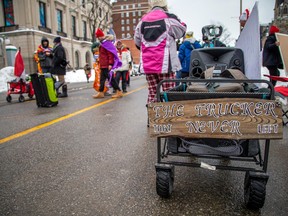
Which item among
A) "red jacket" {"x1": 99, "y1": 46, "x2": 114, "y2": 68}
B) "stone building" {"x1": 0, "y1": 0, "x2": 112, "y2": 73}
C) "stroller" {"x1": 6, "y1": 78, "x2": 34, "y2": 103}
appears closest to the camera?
"stroller" {"x1": 6, "y1": 78, "x2": 34, "y2": 103}

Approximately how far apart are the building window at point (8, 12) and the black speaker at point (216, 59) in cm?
3486

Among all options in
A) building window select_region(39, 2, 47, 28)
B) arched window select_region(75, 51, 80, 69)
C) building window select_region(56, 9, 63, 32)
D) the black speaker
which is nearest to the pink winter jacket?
the black speaker

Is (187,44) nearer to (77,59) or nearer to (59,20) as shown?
(59,20)

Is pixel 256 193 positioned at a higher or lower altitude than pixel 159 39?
lower

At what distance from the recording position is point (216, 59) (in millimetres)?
3285

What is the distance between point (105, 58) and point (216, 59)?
4.89 m

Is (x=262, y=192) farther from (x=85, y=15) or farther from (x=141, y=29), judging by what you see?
(x=85, y=15)

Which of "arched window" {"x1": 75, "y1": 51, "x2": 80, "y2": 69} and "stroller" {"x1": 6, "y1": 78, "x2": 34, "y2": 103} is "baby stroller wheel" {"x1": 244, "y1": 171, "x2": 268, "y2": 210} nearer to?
"stroller" {"x1": 6, "y1": 78, "x2": 34, "y2": 103}

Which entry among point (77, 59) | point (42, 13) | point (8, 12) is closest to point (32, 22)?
point (42, 13)

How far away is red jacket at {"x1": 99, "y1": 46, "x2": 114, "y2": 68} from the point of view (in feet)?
24.9

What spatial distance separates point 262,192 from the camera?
1671mm

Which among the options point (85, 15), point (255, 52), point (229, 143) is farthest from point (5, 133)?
point (85, 15)

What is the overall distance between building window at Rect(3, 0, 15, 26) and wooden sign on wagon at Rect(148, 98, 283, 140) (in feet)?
118

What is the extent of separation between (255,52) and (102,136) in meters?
2.29
